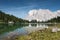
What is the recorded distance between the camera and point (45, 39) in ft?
74.5

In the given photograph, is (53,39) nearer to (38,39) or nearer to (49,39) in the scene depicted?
(49,39)

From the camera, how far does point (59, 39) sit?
73.2 ft

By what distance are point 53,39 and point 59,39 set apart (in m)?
0.78

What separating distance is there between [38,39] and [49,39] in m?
1.53

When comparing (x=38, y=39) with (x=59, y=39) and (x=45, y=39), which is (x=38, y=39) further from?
(x=59, y=39)

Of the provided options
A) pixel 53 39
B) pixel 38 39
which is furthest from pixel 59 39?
pixel 38 39

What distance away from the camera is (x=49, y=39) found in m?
22.6

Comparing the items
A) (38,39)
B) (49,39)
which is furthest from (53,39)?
(38,39)

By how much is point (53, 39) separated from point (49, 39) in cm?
52

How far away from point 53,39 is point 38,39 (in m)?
2.04

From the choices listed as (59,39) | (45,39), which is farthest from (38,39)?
(59,39)

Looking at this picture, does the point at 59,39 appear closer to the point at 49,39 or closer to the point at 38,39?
the point at 49,39
